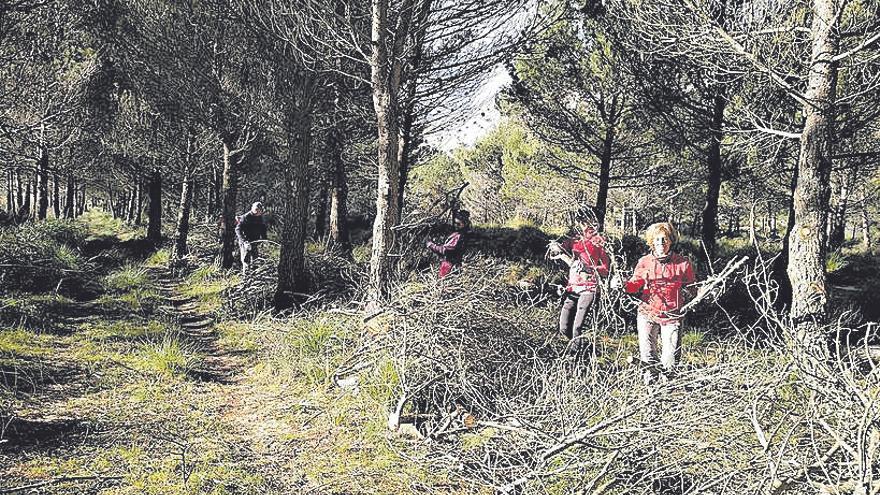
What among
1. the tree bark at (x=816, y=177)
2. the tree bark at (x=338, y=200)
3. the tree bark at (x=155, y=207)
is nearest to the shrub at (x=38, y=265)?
the tree bark at (x=338, y=200)

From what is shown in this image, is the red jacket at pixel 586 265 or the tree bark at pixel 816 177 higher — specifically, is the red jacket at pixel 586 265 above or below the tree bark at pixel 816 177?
below

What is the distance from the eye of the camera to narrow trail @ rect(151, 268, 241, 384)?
613 cm

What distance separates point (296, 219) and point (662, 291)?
5.80 m

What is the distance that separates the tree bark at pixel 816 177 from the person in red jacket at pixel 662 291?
3.19ft

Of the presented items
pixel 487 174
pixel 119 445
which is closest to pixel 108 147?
pixel 119 445

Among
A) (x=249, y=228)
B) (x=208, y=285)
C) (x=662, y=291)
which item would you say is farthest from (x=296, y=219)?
(x=662, y=291)

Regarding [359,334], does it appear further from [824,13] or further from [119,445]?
[824,13]

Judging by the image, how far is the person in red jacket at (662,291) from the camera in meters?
4.89

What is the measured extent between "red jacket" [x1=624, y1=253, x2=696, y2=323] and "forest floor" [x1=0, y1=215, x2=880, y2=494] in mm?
545

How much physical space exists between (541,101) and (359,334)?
8321 mm

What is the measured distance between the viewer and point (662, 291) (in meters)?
4.96

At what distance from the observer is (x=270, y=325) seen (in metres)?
7.82

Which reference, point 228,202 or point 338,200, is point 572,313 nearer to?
point 338,200

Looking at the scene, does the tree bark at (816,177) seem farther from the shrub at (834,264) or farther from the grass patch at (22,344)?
the shrub at (834,264)
